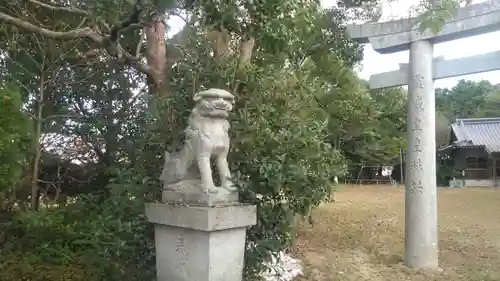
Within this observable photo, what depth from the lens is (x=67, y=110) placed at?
6.09 metres

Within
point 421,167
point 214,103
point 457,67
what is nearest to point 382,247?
point 421,167

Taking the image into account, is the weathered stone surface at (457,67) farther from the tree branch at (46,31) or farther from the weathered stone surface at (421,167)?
the tree branch at (46,31)

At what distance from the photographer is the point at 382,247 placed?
684 cm

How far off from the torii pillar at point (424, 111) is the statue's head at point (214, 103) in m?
3.50

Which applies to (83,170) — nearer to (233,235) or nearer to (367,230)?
(233,235)

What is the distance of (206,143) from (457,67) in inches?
163

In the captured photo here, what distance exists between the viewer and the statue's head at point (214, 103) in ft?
11.0

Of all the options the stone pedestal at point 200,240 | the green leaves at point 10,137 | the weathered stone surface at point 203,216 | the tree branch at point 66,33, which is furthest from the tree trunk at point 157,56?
the stone pedestal at point 200,240

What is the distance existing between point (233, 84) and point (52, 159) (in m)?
3.40

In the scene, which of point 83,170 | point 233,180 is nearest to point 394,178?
point 83,170

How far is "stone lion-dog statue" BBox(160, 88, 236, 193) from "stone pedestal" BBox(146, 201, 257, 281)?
21 cm

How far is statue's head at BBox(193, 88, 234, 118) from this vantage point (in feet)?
11.0

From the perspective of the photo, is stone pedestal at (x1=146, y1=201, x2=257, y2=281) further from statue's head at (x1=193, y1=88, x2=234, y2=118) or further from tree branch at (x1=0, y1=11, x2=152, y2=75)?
tree branch at (x1=0, y1=11, x2=152, y2=75)

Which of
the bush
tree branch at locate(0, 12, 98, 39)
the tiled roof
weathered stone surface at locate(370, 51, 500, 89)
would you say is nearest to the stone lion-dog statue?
the bush
